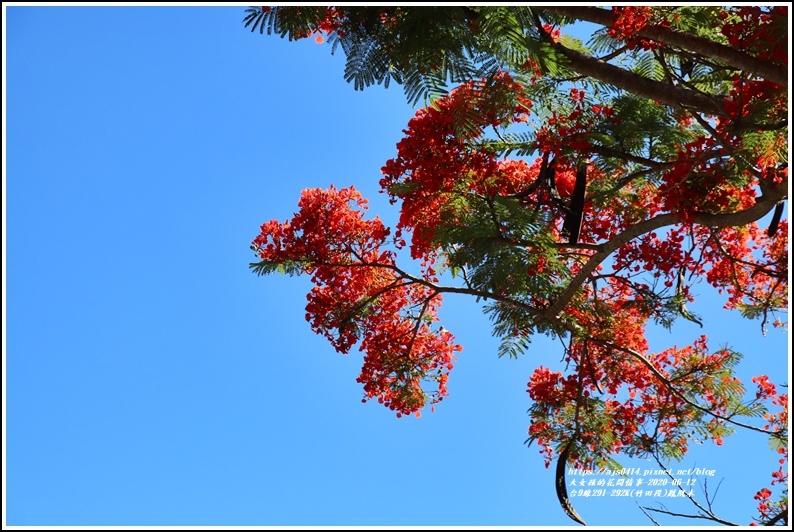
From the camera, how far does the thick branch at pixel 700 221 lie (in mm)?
4574

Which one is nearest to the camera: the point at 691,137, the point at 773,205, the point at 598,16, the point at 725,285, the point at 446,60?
the point at 446,60

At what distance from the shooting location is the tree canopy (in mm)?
3996

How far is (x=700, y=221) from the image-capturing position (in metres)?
4.99

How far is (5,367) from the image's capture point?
12.8 ft

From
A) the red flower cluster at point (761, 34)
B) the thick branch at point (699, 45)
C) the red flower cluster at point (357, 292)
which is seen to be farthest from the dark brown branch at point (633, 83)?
the red flower cluster at point (357, 292)

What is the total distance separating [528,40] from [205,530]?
3.32 meters

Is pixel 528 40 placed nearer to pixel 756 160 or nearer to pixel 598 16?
pixel 598 16

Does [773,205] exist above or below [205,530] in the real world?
above

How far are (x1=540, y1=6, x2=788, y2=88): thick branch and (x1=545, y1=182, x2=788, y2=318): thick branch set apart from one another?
1028 millimetres

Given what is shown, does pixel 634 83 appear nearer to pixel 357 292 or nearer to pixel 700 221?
pixel 700 221

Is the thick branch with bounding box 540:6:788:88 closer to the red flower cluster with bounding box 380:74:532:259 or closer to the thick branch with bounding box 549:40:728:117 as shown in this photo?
the thick branch with bounding box 549:40:728:117

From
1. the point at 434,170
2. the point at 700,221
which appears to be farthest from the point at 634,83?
the point at 434,170

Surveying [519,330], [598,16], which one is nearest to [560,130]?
[598,16]

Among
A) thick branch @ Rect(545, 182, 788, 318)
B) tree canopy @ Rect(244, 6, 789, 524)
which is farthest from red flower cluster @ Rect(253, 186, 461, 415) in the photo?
thick branch @ Rect(545, 182, 788, 318)
